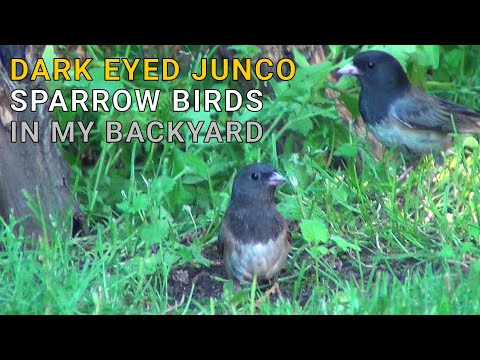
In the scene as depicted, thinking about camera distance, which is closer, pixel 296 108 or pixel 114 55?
pixel 296 108

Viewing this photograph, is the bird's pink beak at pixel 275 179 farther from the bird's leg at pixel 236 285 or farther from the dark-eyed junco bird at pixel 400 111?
the dark-eyed junco bird at pixel 400 111

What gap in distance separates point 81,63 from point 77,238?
1353mm

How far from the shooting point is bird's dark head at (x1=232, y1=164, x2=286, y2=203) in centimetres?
500

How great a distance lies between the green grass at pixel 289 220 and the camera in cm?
461

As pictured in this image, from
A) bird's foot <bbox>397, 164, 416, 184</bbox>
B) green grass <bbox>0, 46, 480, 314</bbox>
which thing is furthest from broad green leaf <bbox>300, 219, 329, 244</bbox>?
bird's foot <bbox>397, 164, 416, 184</bbox>

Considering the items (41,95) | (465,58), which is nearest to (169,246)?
(41,95)

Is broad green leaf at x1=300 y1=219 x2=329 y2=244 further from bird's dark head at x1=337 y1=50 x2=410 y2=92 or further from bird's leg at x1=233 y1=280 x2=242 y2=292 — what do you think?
bird's dark head at x1=337 y1=50 x2=410 y2=92

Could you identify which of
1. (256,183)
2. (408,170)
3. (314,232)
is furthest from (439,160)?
(256,183)

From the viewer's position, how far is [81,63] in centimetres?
638

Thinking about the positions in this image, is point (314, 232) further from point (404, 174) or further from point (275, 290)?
point (404, 174)

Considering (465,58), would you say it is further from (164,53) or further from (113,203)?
A: (113,203)

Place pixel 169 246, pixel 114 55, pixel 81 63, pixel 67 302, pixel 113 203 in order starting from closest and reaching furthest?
pixel 67 302 → pixel 169 246 → pixel 113 203 → pixel 81 63 → pixel 114 55

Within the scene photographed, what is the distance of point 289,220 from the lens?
18.2 ft

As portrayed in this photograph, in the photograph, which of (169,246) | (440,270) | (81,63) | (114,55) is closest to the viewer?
(440,270)
